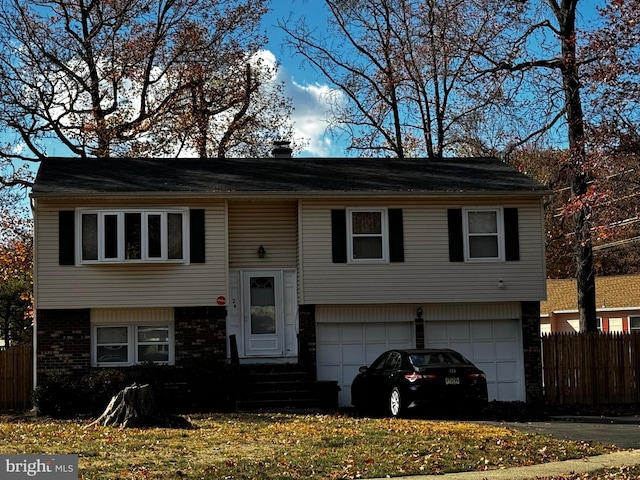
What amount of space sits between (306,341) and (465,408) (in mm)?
5837

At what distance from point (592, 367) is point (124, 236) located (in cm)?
1298

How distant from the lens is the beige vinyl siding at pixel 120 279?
912 inches

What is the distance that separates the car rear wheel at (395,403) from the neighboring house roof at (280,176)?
6.15 m

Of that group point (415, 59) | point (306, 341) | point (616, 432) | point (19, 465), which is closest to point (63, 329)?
point (306, 341)

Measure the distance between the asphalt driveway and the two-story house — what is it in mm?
4987

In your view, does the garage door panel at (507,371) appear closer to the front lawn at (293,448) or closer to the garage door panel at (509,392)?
the garage door panel at (509,392)

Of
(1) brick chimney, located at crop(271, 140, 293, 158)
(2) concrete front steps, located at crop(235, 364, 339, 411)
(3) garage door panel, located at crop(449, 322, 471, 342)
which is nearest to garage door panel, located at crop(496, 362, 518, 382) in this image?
(3) garage door panel, located at crop(449, 322, 471, 342)

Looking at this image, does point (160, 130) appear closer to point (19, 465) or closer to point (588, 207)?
point (588, 207)

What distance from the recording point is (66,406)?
21.7 m

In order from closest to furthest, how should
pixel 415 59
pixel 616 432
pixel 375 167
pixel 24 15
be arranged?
pixel 616 432
pixel 375 167
pixel 24 15
pixel 415 59

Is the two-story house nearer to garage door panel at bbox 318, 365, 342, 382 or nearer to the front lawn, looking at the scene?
garage door panel at bbox 318, 365, 342, 382

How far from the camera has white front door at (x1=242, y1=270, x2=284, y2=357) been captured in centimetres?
2469

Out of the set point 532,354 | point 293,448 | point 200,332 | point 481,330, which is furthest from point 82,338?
point 532,354

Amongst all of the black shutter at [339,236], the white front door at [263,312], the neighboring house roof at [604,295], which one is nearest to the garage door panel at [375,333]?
the black shutter at [339,236]
